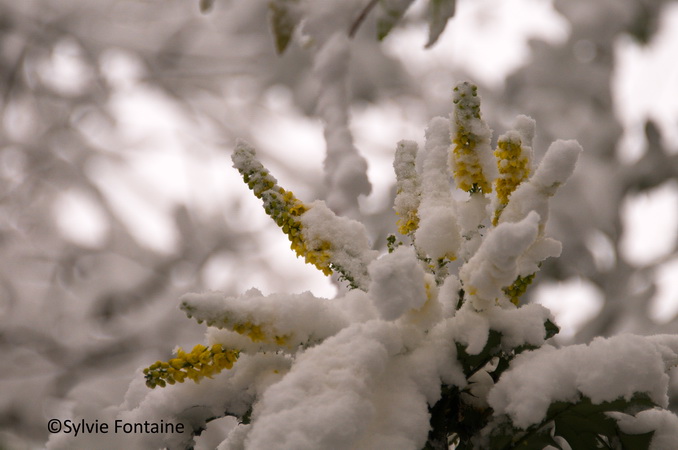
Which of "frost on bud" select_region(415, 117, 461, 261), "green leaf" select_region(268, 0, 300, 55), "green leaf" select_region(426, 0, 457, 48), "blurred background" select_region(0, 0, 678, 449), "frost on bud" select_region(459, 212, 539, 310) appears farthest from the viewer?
"blurred background" select_region(0, 0, 678, 449)

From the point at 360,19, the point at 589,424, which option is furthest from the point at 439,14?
the point at 589,424

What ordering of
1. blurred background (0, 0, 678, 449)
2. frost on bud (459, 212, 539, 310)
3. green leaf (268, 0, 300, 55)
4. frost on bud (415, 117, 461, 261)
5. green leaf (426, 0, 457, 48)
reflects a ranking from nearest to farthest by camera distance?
1. frost on bud (459, 212, 539, 310)
2. frost on bud (415, 117, 461, 261)
3. green leaf (426, 0, 457, 48)
4. green leaf (268, 0, 300, 55)
5. blurred background (0, 0, 678, 449)

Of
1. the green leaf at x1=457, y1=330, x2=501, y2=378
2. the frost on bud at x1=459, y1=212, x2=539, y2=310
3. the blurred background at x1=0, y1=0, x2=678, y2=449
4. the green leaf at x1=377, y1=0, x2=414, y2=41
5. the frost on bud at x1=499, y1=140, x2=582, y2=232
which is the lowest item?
the green leaf at x1=457, y1=330, x2=501, y2=378

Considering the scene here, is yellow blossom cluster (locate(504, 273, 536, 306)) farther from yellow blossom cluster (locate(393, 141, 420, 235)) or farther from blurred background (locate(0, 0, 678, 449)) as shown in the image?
blurred background (locate(0, 0, 678, 449))

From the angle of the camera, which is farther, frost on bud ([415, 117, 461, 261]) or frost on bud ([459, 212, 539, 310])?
frost on bud ([415, 117, 461, 261])

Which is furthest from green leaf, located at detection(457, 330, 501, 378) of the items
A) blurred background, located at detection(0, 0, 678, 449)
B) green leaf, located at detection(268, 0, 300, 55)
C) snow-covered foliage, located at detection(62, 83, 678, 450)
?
blurred background, located at detection(0, 0, 678, 449)

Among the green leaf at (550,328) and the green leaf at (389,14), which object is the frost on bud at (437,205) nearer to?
the green leaf at (550,328)

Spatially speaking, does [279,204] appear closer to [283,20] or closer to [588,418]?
[588,418]

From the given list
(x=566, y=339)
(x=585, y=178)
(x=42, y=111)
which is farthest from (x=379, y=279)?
(x=42, y=111)
